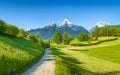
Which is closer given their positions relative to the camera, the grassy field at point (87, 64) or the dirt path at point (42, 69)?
the dirt path at point (42, 69)

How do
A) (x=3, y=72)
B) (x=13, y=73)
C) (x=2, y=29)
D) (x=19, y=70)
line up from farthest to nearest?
(x=2, y=29), (x=19, y=70), (x=13, y=73), (x=3, y=72)

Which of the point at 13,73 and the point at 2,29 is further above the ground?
the point at 2,29

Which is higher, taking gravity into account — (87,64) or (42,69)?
(42,69)

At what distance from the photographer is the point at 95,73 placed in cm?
4072

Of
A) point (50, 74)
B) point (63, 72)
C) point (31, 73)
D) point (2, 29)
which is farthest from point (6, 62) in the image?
point (2, 29)

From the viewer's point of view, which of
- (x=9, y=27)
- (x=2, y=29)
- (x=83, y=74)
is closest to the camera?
(x=83, y=74)

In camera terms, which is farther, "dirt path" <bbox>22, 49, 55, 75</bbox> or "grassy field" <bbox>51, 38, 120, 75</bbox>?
"grassy field" <bbox>51, 38, 120, 75</bbox>

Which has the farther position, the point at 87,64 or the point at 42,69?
the point at 87,64

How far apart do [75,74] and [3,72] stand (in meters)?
10.1

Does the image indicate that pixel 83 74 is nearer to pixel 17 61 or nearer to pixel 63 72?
pixel 63 72


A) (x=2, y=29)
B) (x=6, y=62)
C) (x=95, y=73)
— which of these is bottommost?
(x=95, y=73)

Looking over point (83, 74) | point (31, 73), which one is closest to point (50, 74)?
point (31, 73)

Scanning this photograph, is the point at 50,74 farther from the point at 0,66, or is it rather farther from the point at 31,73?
the point at 0,66

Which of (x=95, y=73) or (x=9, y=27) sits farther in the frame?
(x=9, y=27)
